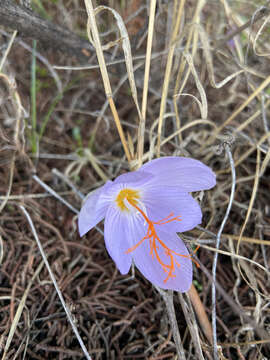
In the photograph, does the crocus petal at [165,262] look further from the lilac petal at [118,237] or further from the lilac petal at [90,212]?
the lilac petal at [90,212]

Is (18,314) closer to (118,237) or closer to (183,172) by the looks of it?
(118,237)

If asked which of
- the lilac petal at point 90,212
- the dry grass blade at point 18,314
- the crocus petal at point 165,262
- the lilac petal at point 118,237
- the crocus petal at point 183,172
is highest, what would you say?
the crocus petal at point 183,172

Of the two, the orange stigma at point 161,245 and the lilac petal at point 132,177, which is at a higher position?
the lilac petal at point 132,177

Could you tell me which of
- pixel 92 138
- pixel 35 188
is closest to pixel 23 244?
pixel 35 188

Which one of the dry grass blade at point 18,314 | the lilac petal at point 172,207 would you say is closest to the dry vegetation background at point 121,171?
the dry grass blade at point 18,314

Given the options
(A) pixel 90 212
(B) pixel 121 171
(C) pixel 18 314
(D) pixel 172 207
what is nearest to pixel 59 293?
(C) pixel 18 314

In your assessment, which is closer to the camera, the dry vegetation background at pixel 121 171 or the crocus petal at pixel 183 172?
the crocus petal at pixel 183 172

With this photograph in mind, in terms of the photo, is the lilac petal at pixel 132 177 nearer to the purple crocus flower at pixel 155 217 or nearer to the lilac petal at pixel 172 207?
the purple crocus flower at pixel 155 217

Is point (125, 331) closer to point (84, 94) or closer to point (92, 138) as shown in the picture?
point (92, 138)
